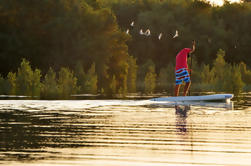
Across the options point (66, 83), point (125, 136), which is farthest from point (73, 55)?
point (125, 136)

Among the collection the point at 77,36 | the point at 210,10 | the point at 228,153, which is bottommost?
the point at 228,153

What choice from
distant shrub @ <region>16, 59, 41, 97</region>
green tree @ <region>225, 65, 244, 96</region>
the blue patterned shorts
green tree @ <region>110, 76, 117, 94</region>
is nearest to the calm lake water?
the blue patterned shorts

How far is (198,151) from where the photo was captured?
10836 millimetres

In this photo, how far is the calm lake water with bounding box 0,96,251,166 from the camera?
9.97 metres

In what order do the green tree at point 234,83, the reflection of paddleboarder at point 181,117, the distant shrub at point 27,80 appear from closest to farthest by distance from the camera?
the reflection of paddleboarder at point 181,117, the distant shrub at point 27,80, the green tree at point 234,83

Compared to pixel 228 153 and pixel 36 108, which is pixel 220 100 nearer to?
pixel 36 108

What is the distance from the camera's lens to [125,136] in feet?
42.2

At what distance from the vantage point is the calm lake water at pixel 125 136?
997 centimetres

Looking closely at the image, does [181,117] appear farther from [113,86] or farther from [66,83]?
[113,86]

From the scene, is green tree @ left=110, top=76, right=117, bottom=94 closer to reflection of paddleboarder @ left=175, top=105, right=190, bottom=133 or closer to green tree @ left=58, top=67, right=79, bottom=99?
green tree @ left=58, top=67, right=79, bottom=99

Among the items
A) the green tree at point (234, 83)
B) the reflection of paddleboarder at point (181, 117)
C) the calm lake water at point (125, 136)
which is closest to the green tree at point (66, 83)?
the green tree at point (234, 83)

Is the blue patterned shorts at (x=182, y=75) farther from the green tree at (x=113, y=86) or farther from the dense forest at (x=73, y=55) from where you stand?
the dense forest at (x=73, y=55)

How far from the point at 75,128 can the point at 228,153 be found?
4505 mm

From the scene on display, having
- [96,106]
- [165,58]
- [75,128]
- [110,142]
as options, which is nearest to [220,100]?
[96,106]
